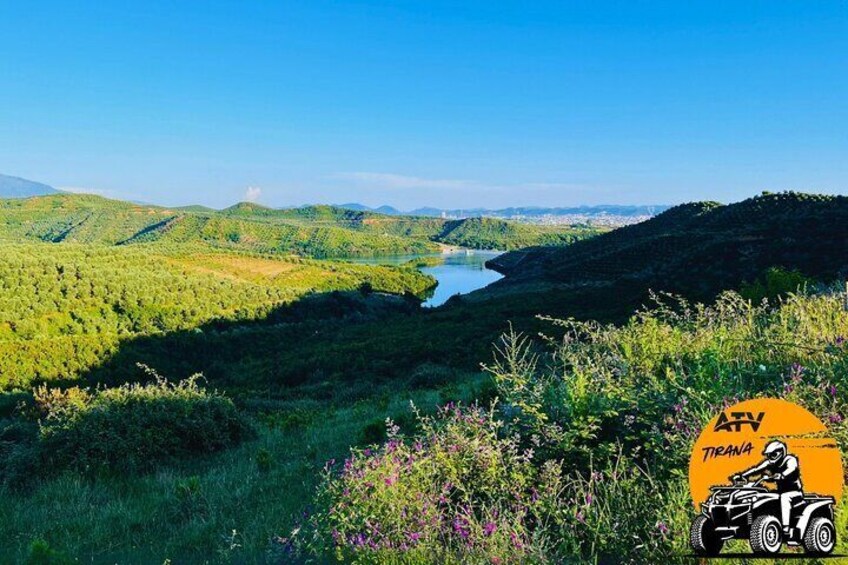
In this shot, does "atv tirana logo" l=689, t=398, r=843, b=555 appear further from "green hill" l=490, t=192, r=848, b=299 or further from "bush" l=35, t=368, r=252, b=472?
"green hill" l=490, t=192, r=848, b=299

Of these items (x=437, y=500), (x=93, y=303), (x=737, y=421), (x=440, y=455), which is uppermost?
(x=737, y=421)

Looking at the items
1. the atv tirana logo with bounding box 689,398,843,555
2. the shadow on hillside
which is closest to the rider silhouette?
the atv tirana logo with bounding box 689,398,843,555

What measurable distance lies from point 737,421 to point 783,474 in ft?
1.01

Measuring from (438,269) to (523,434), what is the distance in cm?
16244

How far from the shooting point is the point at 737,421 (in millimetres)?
2797

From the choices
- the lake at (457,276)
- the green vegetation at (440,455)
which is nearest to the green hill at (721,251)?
the lake at (457,276)

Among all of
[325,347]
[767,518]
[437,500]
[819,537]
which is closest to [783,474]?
[767,518]

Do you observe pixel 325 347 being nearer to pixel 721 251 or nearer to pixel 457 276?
pixel 721 251

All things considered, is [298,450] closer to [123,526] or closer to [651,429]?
[123,526]

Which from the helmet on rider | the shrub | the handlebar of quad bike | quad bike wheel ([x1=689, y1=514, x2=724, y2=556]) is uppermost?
the helmet on rider

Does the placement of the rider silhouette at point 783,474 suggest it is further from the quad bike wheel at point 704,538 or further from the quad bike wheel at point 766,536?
the quad bike wheel at point 704,538

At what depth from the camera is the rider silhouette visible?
259 centimetres

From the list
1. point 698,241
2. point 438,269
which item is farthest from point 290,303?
point 438,269

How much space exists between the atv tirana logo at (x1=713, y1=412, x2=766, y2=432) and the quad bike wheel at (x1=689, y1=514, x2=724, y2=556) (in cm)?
48
